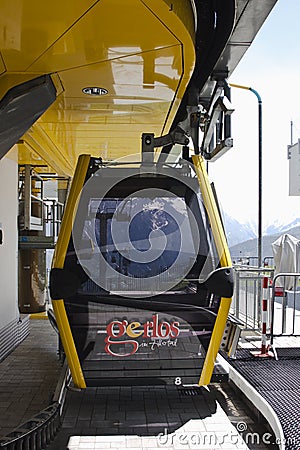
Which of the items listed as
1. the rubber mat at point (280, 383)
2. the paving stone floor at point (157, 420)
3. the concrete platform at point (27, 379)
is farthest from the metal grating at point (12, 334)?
the rubber mat at point (280, 383)

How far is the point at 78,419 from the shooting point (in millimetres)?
4785

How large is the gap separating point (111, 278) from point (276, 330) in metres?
4.26

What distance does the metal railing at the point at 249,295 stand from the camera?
7.49 meters

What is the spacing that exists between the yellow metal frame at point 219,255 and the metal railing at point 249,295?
A: 250cm

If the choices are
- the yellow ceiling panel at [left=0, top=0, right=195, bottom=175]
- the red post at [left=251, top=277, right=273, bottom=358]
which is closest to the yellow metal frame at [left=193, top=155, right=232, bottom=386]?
the yellow ceiling panel at [left=0, top=0, right=195, bottom=175]

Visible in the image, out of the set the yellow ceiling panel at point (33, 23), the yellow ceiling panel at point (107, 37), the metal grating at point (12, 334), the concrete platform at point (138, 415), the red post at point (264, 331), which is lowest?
the concrete platform at point (138, 415)

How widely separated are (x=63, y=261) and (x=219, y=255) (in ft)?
4.54

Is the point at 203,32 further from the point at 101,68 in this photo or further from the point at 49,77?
the point at 49,77

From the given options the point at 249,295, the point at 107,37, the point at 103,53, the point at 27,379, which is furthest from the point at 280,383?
the point at 107,37

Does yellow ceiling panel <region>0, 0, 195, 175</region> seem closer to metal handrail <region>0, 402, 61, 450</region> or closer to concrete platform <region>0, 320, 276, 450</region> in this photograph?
metal handrail <region>0, 402, 61, 450</region>

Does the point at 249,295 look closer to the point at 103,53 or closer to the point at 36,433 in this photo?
the point at 36,433

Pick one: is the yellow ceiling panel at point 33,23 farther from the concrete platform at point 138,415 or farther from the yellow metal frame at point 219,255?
the concrete platform at point 138,415

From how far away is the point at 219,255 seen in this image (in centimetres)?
482

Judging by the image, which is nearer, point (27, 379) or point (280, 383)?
point (280, 383)
